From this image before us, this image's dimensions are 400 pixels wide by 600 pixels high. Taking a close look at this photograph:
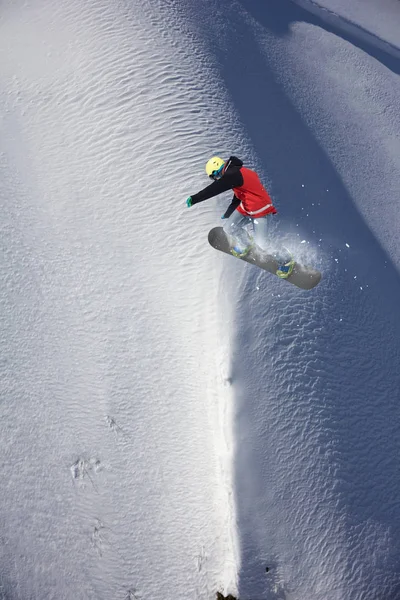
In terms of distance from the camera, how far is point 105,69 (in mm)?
7449

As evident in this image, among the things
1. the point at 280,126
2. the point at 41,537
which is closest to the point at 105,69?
the point at 280,126

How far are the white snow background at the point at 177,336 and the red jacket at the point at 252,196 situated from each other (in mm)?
988

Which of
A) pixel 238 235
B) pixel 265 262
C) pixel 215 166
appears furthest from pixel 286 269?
pixel 215 166

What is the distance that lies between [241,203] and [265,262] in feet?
2.94

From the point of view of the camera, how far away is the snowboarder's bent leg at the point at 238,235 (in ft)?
17.8

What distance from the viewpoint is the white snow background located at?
4.78 meters

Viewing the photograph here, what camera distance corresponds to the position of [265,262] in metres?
5.68

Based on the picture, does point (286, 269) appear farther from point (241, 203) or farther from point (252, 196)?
point (252, 196)

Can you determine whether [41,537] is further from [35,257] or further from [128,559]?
[35,257]

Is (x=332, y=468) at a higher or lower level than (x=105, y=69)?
lower

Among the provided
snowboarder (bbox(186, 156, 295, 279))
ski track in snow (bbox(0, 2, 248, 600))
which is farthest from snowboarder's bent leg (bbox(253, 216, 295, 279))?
ski track in snow (bbox(0, 2, 248, 600))

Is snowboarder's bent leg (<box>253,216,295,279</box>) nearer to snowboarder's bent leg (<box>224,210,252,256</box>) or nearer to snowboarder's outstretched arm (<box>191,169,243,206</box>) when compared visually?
snowboarder's bent leg (<box>224,210,252,256</box>)

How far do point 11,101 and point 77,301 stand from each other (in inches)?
151

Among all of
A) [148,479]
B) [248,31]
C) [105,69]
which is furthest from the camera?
[248,31]
